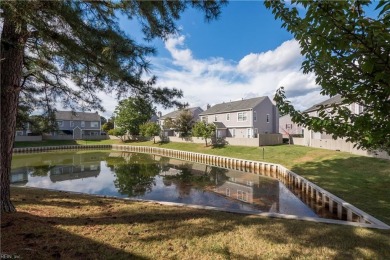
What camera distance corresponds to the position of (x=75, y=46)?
488cm

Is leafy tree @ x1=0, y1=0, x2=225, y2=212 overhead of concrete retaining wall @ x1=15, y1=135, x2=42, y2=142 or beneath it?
overhead

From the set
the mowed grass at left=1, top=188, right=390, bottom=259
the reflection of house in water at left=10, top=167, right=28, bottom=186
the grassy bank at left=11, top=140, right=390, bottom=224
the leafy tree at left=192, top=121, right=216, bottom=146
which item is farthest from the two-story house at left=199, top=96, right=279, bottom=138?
the mowed grass at left=1, top=188, right=390, bottom=259

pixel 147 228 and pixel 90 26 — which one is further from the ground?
pixel 90 26

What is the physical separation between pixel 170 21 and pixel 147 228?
213 inches

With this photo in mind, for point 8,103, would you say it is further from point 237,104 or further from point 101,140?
point 101,140

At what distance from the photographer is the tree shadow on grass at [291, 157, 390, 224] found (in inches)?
362

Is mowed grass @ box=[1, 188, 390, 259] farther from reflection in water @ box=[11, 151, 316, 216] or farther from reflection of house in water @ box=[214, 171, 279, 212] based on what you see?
reflection of house in water @ box=[214, 171, 279, 212]

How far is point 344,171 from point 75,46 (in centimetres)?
1722

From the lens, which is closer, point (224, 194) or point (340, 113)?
point (340, 113)

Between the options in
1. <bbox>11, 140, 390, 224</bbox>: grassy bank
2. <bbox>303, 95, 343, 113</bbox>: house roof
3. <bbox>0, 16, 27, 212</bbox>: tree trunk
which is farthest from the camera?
<bbox>11, 140, 390, 224</bbox>: grassy bank

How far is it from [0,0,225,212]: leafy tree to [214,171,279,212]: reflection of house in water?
7887mm

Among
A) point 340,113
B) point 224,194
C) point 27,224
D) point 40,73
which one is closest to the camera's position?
point 340,113

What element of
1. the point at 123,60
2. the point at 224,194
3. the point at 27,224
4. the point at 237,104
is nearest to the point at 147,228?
the point at 27,224

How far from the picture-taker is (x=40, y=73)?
6984 mm
